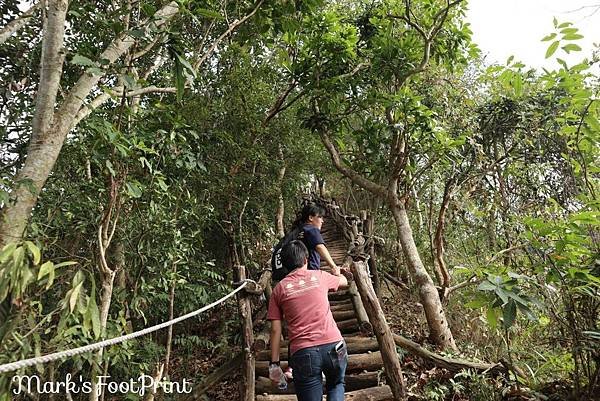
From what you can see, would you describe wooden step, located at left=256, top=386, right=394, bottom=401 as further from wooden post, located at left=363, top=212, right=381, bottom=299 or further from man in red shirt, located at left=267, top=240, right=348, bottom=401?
wooden post, located at left=363, top=212, right=381, bottom=299

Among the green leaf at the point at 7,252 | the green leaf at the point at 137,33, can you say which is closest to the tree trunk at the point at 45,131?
the green leaf at the point at 137,33

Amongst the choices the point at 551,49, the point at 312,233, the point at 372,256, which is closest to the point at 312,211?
the point at 312,233

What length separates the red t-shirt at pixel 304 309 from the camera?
7.89ft

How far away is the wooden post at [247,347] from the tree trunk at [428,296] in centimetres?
234

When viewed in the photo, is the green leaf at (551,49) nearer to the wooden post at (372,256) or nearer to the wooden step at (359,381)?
the wooden step at (359,381)

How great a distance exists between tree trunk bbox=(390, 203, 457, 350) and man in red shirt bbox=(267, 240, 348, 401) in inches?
106

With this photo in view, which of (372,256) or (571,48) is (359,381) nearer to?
(372,256)

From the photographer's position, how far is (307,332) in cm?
240

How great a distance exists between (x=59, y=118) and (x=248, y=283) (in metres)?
2.44

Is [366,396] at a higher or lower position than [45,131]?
lower

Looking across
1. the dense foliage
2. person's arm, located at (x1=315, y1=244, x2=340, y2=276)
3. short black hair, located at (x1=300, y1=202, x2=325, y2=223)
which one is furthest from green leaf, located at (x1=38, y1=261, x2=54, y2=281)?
short black hair, located at (x1=300, y1=202, x2=325, y2=223)

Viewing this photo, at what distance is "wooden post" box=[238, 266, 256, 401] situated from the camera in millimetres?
3672

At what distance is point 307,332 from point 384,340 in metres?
1.35

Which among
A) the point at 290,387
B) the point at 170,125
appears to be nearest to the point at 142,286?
the point at 170,125
